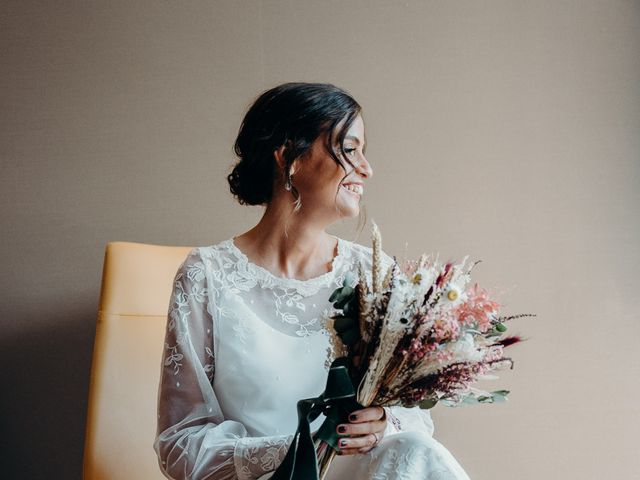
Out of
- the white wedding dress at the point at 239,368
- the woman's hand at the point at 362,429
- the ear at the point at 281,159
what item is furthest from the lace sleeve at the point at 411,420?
the ear at the point at 281,159

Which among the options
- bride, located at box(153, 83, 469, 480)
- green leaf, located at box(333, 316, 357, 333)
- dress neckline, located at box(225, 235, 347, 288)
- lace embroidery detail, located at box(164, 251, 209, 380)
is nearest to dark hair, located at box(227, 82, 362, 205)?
bride, located at box(153, 83, 469, 480)

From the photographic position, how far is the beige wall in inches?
90.5

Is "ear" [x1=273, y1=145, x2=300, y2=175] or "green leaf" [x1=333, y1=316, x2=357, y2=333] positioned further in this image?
"ear" [x1=273, y1=145, x2=300, y2=175]

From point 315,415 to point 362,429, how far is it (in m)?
0.09

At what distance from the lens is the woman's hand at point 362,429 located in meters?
1.31

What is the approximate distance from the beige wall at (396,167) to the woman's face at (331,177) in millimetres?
639

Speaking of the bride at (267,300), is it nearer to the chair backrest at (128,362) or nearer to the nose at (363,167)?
the nose at (363,167)

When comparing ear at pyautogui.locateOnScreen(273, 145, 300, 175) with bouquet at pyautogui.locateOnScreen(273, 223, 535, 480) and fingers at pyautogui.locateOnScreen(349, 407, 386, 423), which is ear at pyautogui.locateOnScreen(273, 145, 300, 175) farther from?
fingers at pyautogui.locateOnScreen(349, 407, 386, 423)

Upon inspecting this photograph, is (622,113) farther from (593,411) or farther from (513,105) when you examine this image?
(593,411)

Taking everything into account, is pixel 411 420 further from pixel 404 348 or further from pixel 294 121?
pixel 294 121

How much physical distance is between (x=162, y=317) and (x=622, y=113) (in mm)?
1578

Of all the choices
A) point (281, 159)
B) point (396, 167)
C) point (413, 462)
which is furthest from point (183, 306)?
point (396, 167)

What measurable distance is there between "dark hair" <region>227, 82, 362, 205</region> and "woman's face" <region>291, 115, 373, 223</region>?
17mm

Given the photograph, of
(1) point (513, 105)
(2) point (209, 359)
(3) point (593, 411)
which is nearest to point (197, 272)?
(2) point (209, 359)
